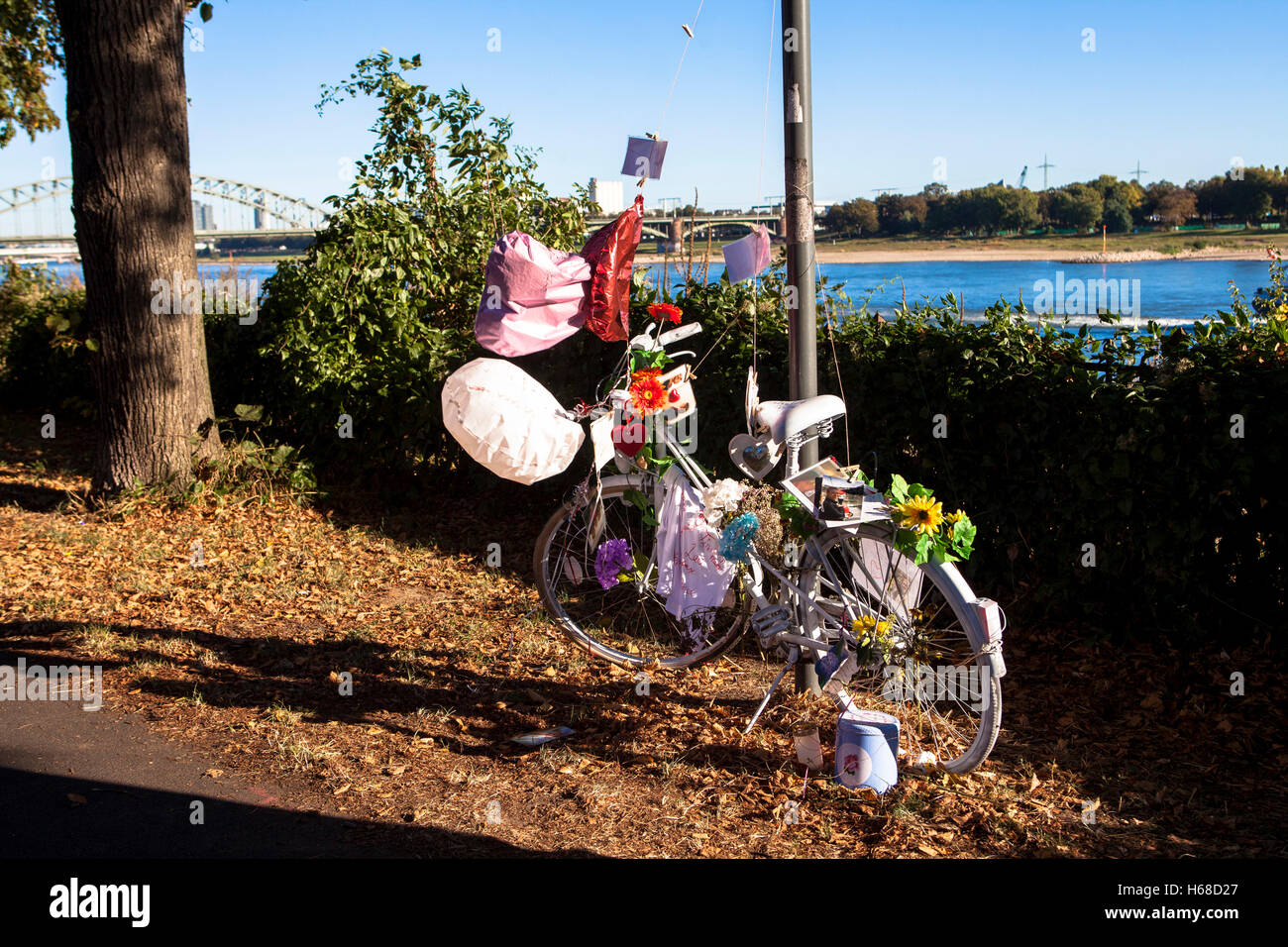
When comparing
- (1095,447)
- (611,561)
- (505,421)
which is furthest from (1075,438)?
(505,421)

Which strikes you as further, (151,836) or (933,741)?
(933,741)

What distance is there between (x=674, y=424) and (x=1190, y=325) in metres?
2.14

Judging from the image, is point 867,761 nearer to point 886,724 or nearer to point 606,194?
point 886,724

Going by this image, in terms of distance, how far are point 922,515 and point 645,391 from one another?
4.09ft

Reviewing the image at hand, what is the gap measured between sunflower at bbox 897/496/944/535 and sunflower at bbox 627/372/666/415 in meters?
1.14

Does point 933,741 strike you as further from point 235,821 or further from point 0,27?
point 0,27

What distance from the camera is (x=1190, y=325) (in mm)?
4176

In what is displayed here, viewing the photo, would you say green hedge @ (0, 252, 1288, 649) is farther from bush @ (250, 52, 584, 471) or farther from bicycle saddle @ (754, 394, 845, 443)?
bush @ (250, 52, 584, 471)

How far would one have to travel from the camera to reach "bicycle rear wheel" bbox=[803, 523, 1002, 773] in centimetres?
331

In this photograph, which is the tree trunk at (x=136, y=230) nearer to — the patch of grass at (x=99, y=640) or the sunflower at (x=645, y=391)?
the patch of grass at (x=99, y=640)

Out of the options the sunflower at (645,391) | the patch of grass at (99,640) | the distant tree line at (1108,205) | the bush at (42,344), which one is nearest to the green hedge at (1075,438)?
the sunflower at (645,391)

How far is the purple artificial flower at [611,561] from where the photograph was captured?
432 centimetres
